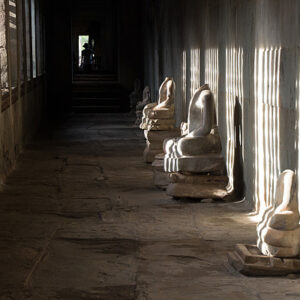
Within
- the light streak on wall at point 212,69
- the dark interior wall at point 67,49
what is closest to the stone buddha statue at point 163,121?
the light streak on wall at point 212,69

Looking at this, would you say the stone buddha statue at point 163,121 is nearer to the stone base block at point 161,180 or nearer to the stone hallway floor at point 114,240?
the stone hallway floor at point 114,240

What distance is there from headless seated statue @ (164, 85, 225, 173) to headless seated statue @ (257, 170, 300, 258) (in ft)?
11.0

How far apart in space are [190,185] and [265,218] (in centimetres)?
322

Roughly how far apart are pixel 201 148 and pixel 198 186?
19.6 inches

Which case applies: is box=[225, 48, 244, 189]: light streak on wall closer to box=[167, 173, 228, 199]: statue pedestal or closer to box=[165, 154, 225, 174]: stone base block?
box=[167, 173, 228, 199]: statue pedestal

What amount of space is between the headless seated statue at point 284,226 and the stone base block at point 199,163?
332 centimetres

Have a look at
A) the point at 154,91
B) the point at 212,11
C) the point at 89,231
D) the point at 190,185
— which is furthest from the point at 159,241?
the point at 154,91

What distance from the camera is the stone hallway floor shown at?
573 centimetres

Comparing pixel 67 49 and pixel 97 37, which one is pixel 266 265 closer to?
pixel 67 49

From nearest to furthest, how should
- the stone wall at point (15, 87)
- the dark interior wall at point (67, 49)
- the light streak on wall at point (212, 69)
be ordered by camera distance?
the light streak on wall at point (212, 69), the stone wall at point (15, 87), the dark interior wall at point (67, 49)

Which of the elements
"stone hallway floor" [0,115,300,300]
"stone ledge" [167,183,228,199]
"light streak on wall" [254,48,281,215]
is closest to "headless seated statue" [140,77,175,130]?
"stone hallway floor" [0,115,300,300]

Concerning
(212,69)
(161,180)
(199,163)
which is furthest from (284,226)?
(212,69)

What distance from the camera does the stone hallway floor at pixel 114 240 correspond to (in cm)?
573

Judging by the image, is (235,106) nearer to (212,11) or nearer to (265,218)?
(212,11)
